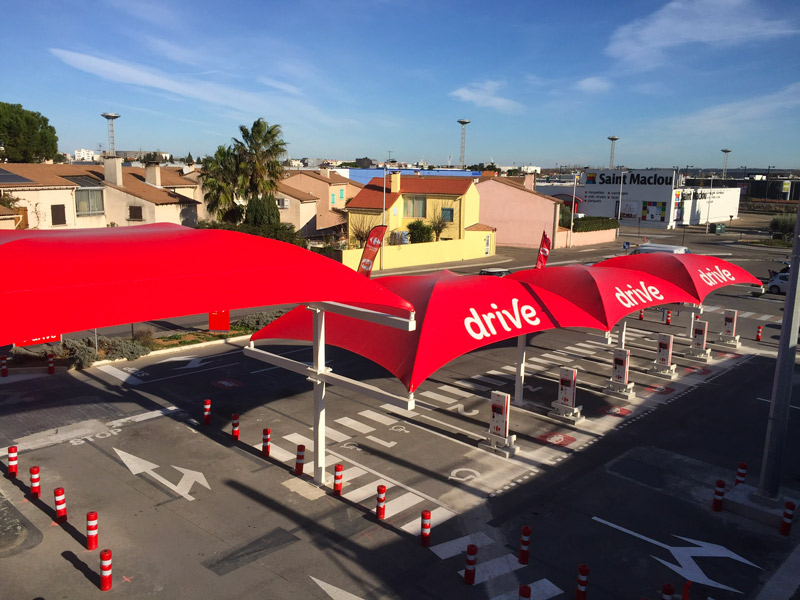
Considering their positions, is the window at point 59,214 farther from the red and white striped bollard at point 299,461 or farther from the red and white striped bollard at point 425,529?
the red and white striped bollard at point 425,529

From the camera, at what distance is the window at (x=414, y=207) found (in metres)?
59.2

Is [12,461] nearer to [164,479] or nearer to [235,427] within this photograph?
[164,479]

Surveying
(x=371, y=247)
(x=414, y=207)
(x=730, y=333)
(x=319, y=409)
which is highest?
(x=414, y=207)

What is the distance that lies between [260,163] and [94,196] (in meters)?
12.0

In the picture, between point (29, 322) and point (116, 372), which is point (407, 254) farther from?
point (29, 322)

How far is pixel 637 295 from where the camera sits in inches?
874

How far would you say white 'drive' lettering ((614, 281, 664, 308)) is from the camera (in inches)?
841

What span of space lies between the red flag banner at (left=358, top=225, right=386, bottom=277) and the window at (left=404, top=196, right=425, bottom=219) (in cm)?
3815

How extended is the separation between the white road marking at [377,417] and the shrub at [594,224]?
56.3m

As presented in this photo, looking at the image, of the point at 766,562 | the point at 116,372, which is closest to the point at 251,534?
the point at 766,562

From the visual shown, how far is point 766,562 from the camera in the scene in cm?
1207

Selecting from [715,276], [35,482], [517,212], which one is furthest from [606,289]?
[517,212]

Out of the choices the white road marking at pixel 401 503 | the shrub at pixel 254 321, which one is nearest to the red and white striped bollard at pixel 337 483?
the white road marking at pixel 401 503

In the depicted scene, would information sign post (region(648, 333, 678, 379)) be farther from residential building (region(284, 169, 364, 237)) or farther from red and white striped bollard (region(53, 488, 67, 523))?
residential building (region(284, 169, 364, 237))
